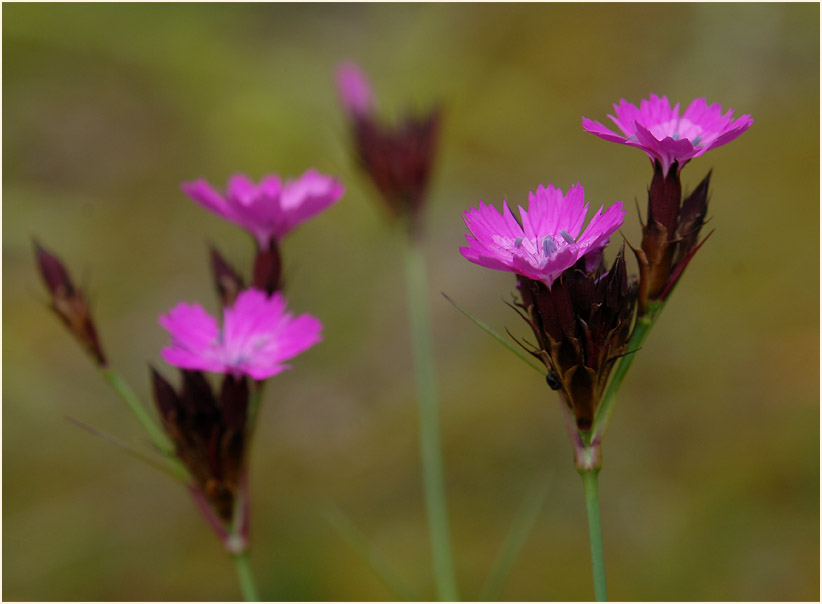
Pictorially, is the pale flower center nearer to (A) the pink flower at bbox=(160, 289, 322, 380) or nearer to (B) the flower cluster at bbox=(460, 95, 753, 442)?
(B) the flower cluster at bbox=(460, 95, 753, 442)

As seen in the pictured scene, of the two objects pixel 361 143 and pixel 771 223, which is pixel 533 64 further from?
pixel 361 143

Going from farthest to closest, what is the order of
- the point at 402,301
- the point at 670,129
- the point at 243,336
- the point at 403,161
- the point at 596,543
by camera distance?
the point at 402,301
the point at 403,161
the point at 243,336
the point at 670,129
the point at 596,543

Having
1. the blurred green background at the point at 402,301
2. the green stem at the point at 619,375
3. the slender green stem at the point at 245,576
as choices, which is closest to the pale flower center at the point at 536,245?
the green stem at the point at 619,375

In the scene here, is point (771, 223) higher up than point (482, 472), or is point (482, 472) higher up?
point (771, 223)

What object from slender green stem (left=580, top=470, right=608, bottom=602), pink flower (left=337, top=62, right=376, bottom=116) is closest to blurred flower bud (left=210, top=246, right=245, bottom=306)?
slender green stem (left=580, top=470, right=608, bottom=602)

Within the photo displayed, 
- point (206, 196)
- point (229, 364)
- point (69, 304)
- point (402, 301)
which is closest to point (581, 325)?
point (229, 364)

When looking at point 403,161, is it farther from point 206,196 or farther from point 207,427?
point 207,427

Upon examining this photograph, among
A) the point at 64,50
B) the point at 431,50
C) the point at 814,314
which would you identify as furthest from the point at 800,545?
the point at 64,50
